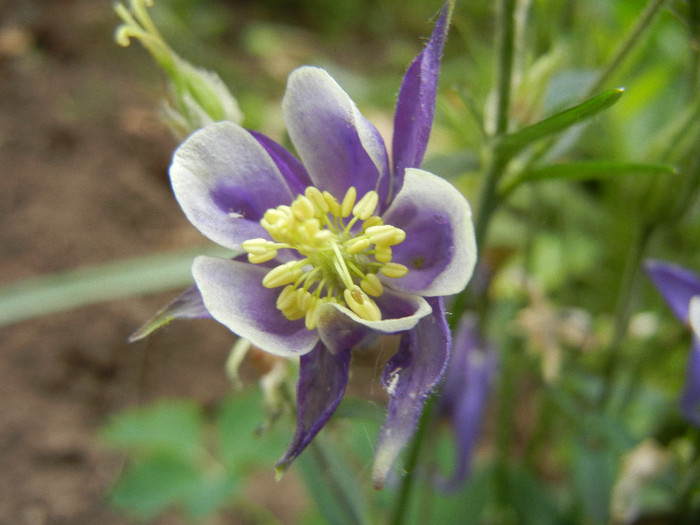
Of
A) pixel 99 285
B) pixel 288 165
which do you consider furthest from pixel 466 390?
pixel 99 285

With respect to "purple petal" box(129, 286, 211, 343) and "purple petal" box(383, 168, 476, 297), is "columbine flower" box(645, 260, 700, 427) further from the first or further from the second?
"purple petal" box(129, 286, 211, 343)

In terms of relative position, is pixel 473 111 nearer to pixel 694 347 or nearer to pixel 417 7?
pixel 694 347

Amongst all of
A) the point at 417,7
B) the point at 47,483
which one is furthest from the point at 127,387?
the point at 417,7

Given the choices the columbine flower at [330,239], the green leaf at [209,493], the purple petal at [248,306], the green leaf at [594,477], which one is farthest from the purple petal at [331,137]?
the green leaf at [209,493]

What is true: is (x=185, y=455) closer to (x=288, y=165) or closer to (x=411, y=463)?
(x=411, y=463)

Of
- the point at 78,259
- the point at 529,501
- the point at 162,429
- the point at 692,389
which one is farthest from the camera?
the point at 78,259
